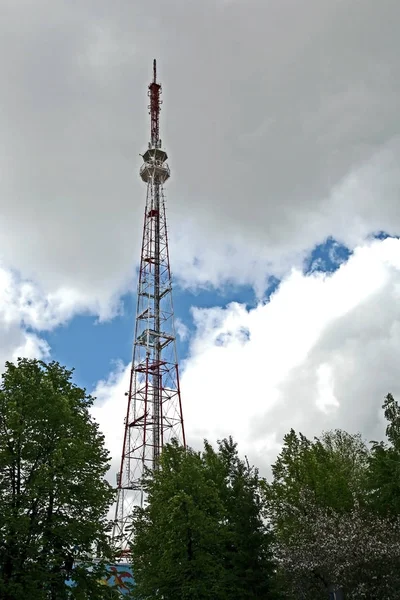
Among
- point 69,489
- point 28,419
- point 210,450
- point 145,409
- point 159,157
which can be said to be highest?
point 159,157

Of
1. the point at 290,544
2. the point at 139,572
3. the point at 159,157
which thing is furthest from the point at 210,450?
the point at 159,157

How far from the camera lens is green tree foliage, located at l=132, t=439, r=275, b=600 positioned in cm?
2508

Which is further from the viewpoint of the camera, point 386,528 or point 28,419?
point 386,528

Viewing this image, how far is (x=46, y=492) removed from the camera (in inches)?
846

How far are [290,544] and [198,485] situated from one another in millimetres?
7749

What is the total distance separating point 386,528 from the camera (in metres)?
30.4

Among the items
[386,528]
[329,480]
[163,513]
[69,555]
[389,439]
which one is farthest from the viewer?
[389,439]

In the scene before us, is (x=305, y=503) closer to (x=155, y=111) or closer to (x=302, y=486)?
(x=302, y=486)

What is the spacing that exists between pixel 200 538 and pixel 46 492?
26.7ft

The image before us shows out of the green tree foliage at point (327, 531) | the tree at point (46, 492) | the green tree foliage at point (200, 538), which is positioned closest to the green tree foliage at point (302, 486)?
the green tree foliage at point (327, 531)

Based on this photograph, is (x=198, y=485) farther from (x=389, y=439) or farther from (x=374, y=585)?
(x=389, y=439)

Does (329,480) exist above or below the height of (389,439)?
below

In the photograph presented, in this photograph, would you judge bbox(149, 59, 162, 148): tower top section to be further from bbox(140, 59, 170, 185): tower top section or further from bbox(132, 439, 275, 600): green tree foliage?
bbox(132, 439, 275, 600): green tree foliage

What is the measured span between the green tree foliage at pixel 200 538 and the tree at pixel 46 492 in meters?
3.88
